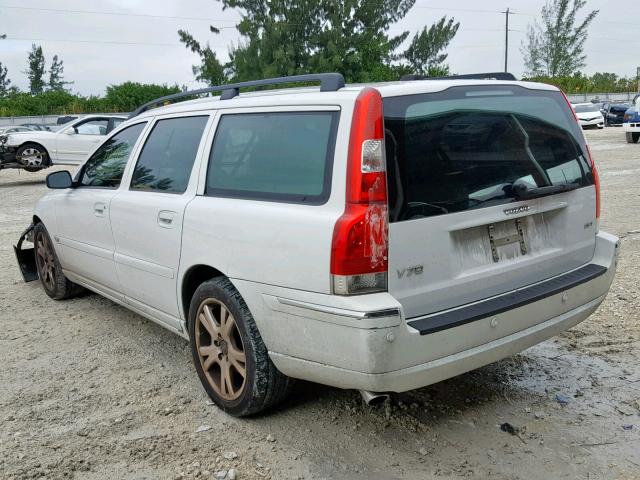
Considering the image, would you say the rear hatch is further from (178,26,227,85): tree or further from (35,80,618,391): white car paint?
(178,26,227,85): tree

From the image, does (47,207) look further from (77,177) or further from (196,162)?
(196,162)

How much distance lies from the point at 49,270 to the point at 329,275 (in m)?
3.96

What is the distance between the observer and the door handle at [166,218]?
3719mm

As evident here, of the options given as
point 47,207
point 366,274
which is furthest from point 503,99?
point 47,207

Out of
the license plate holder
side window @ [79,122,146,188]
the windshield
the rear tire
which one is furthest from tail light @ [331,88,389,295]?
the windshield

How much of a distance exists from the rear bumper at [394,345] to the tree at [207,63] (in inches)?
1521

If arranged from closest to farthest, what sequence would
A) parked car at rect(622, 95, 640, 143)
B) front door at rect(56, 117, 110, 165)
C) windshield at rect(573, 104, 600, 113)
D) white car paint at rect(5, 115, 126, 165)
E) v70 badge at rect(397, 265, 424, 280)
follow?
v70 badge at rect(397, 265, 424, 280) < white car paint at rect(5, 115, 126, 165) < front door at rect(56, 117, 110, 165) < parked car at rect(622, 95, 640, 143) < windshield at rect(573, 104, 600, 113)

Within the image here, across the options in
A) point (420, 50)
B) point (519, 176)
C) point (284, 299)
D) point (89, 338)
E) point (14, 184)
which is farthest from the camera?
point (420, 50)

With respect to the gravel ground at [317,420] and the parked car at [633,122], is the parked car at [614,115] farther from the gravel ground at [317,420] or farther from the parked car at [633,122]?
the gravel ground at [317,420]

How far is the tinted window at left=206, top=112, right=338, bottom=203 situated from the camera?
2928 mm

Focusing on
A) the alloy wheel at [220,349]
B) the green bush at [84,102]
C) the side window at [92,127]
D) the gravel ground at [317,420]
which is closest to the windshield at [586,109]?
the side window at [92,127]

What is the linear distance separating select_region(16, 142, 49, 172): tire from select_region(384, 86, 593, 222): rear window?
16.0 metres

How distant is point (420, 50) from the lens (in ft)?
137

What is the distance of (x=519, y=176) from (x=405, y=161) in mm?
730
